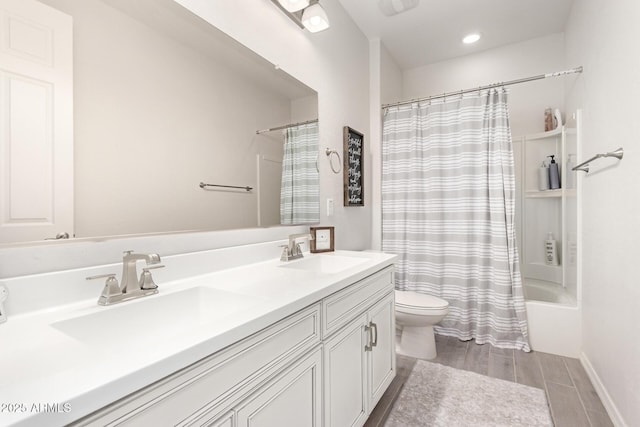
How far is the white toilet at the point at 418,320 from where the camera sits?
6.59 feet

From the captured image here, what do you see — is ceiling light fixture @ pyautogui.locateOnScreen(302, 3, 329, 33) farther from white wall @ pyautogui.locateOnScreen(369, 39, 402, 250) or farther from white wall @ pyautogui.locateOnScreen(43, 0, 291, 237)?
white wall @ pyautogui.locateOnScreen(369, 39, 402, 250)

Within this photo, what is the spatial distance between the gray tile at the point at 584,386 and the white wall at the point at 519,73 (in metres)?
2.02

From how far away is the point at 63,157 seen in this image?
2.82ft

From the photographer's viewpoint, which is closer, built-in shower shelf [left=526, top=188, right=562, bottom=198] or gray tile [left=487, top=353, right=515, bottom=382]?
gray tile [left=487, top=353, right=515, bottom=382]

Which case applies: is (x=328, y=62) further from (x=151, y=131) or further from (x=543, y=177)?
(x=543, y=177)

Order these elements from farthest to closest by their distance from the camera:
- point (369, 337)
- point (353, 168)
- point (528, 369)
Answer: point (353, 168), point (528, 369), point (369, 337)

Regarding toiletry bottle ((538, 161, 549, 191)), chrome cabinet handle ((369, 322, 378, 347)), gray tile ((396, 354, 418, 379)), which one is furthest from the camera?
toiletry bottle ((538, 161, 549, 191))

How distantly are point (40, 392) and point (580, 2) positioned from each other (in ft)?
10.7

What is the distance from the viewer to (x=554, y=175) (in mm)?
2639

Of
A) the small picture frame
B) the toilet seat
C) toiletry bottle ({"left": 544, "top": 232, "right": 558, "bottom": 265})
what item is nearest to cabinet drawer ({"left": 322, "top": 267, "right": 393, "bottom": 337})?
the small picture frame

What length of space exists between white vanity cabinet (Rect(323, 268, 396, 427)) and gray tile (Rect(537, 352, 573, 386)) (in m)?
1.03

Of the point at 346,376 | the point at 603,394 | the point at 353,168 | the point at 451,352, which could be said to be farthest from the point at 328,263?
the point at 603,394

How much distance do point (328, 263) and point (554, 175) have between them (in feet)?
7.57

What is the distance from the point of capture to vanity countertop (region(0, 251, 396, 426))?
1.40ft
